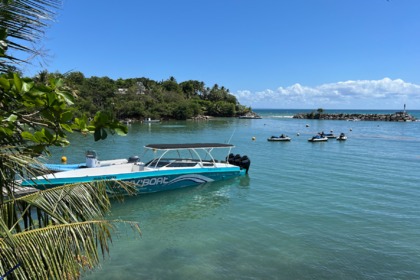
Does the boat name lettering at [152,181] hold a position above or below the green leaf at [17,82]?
below

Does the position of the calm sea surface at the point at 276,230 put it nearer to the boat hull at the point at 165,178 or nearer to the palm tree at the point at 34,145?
the boat hull at the point at 165,178

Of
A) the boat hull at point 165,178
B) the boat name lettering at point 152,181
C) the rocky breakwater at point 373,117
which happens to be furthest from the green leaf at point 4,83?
the rocky breakwater at point 373,117

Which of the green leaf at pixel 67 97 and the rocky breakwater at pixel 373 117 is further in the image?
the rocky breakwater at pixel 373 117

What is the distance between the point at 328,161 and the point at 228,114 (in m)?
91.1

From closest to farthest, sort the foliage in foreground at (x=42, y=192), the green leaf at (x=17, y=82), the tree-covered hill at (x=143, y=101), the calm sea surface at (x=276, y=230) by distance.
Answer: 1. the green leaf at (x=17, y=82)
2. the foliage in foreground at (x=42, y=192)
3. the calm sea surface at (x=276, y=230)
4. the tree-covered hill at (x=143, y=101)

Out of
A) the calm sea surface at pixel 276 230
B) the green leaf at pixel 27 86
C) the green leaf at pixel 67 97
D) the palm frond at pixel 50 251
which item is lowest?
the calm sea surface at pixel 276 230

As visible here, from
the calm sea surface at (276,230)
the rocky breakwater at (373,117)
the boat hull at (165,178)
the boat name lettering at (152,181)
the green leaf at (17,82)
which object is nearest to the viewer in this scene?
the green leaf at (17,82)

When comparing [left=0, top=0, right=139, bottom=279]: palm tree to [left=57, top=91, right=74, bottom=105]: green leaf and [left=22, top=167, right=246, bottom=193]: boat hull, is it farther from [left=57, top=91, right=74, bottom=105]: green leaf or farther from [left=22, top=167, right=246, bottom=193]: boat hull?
[left=22, top=167, right=246, bottom=193]: boat hull

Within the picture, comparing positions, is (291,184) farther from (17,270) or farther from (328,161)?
(17,270)

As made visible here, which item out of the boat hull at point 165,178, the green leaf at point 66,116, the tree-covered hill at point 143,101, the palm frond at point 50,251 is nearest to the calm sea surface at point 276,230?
the boat hull at point 165,178

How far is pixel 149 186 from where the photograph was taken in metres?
16.5

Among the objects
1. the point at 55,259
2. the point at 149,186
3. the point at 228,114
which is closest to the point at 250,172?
the point at 149,186

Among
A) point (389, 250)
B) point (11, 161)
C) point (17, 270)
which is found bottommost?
point (389, 250)

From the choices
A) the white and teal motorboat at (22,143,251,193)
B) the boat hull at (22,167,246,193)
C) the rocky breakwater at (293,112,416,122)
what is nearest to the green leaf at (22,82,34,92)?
the boat hull at (22,167,246,193)
